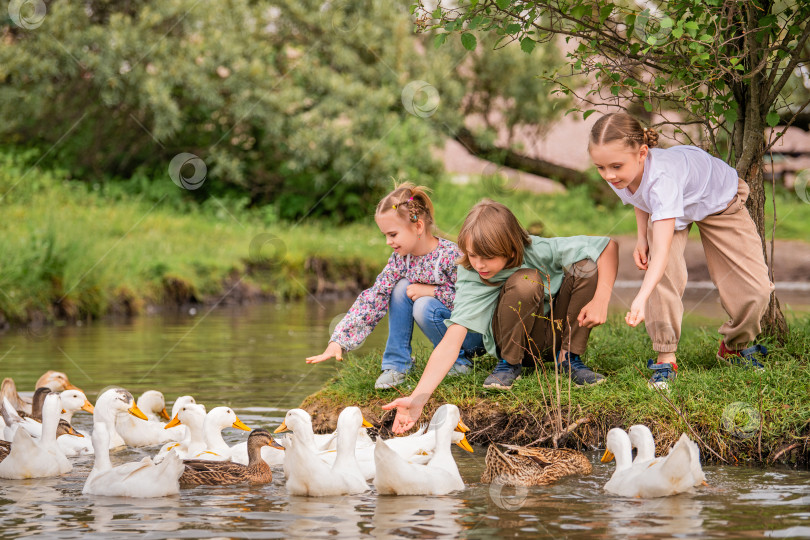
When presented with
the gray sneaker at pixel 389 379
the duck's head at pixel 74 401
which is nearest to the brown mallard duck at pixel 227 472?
the gray sneaker at pixel 389 379

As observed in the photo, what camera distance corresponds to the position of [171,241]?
17203 millimetres

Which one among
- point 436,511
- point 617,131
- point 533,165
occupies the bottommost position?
point 436,511

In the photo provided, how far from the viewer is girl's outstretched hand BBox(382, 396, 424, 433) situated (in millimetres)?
5219

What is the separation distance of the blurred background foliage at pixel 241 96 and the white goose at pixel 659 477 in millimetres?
16916

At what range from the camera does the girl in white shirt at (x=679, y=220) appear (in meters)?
5.40

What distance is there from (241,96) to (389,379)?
15918mm

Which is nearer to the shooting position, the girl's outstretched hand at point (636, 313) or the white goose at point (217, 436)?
the girl's outstretched hand at point (636, 313)

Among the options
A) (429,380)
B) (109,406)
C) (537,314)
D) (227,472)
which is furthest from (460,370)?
(109,406)

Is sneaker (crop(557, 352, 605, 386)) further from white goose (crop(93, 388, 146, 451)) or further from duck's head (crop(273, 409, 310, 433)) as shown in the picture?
white goose (crop(93, 388, 146, 451))

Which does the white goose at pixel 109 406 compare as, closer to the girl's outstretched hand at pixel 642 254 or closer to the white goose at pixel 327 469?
the white goose at pixel 327 469

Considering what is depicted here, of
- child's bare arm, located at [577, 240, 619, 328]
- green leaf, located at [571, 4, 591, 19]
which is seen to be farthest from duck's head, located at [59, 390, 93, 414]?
green leaf, located at [571, 4, 591, 19]

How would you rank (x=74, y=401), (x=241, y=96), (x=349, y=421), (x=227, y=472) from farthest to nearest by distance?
(x=241, y=96) → (x=74, y=401) → (x=227, y=472) → (x=349, y=421)

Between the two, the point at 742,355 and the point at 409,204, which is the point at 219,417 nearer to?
the point at 409,204

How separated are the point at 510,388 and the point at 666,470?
1589mm
